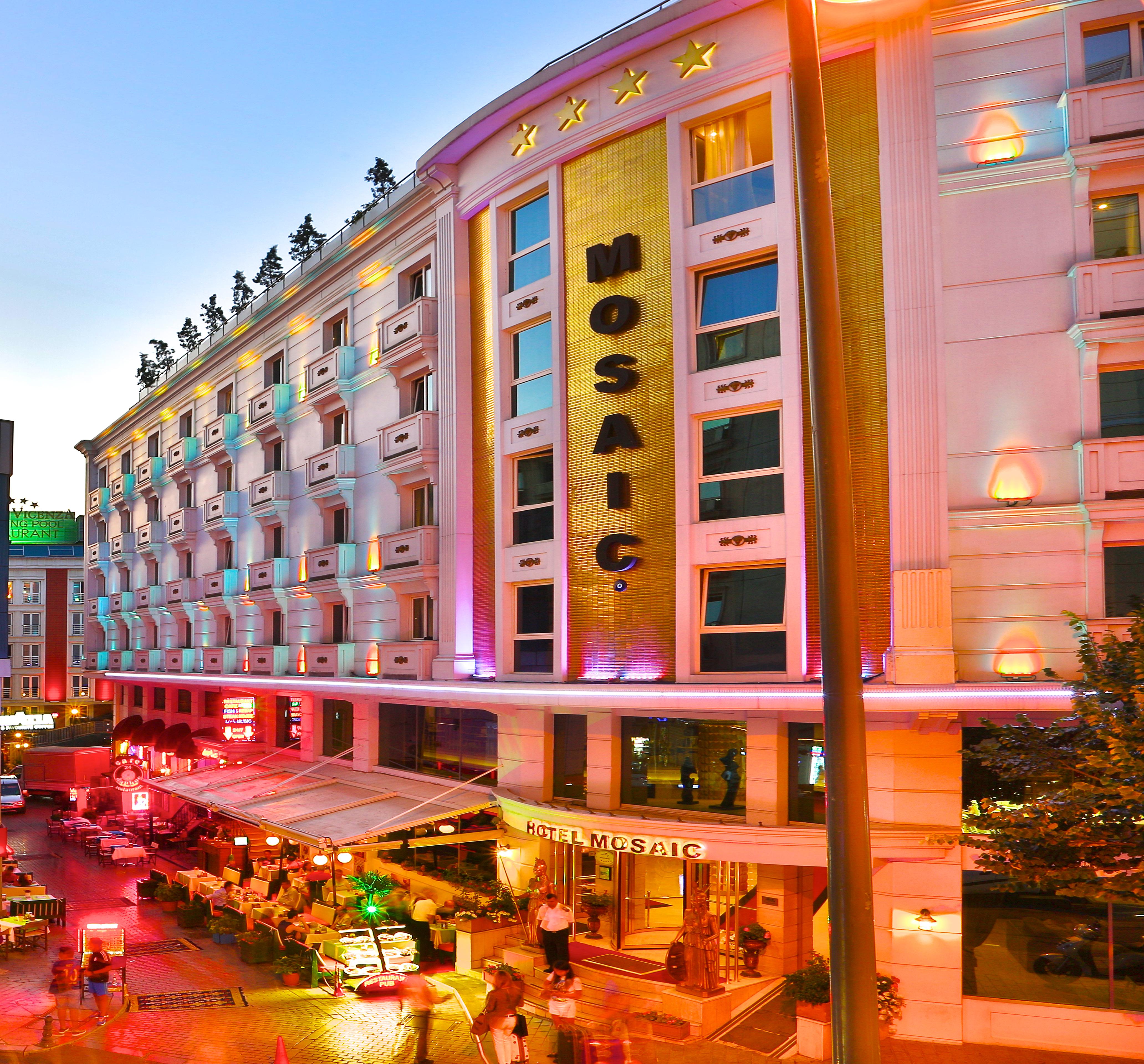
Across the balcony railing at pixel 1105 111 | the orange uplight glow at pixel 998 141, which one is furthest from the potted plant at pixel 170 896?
the balcony railing at pixel 1105 111

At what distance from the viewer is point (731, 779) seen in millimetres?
20156

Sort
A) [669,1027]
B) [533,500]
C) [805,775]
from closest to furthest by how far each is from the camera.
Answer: [669,1027], [805,775], [533,500]

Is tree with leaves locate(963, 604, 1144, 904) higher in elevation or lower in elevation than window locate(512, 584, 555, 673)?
lower

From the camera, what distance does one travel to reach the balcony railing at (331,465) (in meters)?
31.7

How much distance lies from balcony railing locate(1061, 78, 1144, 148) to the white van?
49.3 meters

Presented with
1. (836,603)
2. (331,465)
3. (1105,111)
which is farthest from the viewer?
(331,465)

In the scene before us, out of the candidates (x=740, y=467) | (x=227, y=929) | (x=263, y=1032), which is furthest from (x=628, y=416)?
(x=227, y=929)

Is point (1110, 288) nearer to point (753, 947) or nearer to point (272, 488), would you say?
point (753, 947)

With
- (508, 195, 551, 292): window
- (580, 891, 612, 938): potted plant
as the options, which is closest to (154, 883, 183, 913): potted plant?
(580, 891, 612, 938): potted plant

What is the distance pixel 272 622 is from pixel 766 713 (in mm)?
23469

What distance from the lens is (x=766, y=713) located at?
19297 millimetres

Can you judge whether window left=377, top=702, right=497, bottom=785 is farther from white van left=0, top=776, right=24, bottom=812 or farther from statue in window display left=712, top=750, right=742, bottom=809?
white van left=0, top=776, right=24, bottom=812

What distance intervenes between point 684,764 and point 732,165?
1153 cm

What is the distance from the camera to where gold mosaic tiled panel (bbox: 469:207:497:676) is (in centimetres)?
2534
